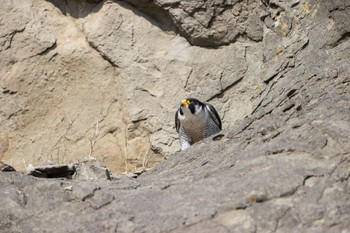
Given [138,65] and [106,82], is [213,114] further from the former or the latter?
[106,82]

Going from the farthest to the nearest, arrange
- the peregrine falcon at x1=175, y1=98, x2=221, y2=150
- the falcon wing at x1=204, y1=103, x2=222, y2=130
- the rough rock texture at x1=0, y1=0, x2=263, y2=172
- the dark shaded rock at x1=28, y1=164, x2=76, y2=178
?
the rough rock texture at x1=0, y1=0, x2=263, y2=172 < the falcon wing at x1=204, y1=103, x2=222, y2=130 < the peregrine falcon at x1=175, y1=98, x2=221, y2=150 < the dark shaded rock at x1=28, y1=164, x2=76, y2=178

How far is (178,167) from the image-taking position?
6.26 metres

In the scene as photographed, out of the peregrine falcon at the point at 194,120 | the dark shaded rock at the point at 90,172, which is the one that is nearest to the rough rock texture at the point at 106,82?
the peregrine falcon at the point at 194,120

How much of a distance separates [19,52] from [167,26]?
69.3 inches

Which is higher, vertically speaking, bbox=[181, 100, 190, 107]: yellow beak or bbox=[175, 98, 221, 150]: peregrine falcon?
bbox=[181, 100, 190, 107]: yellow beak

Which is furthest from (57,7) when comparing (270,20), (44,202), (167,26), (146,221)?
(146,221)

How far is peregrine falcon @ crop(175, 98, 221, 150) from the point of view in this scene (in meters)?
8.44

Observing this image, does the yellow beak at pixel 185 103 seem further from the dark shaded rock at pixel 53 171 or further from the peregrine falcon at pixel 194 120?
the dark shaded rock at pixel 53 171

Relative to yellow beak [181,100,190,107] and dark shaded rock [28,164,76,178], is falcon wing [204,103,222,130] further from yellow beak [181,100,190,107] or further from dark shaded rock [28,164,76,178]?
dark shaded rock [28,164,76,178]

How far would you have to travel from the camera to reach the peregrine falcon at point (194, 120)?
844 centimetres

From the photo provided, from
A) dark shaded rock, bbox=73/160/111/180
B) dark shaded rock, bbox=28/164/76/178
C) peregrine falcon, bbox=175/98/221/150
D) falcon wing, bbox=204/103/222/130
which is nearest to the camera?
dark shaded rock, bbox=28/164/76/178

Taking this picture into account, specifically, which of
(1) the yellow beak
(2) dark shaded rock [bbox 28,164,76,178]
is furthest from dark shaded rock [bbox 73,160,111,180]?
(1) the yellow beak

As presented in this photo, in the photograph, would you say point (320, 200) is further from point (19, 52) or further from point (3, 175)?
point (19, 52)

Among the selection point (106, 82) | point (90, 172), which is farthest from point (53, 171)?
Result: point (106, 82)
